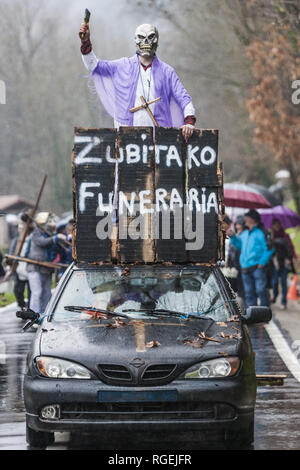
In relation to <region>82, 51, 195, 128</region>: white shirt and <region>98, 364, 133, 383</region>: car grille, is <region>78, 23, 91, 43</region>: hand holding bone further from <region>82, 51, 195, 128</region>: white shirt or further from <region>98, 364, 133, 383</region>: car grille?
<region>98, 364, 133, 383</region>: car grille

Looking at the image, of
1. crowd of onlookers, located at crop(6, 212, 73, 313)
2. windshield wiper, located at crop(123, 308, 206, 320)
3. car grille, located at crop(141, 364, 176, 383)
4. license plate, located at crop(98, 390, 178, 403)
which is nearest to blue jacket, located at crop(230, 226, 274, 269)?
crowd of onlookers, located at crop(6, 212, 73, 313)

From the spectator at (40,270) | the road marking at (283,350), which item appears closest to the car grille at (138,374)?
the road marking at (283,350)

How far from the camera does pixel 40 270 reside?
644 inches

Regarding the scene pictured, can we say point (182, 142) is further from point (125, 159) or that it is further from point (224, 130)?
point (224, 130)

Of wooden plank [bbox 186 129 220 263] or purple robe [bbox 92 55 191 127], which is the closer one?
wooden plank [bbox 186 129 220 263]

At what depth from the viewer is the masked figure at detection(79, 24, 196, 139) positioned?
10.3 metres

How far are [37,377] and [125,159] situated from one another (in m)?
2.45

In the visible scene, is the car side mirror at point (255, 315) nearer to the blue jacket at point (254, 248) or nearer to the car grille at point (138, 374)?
the car grille at point (138, 374)

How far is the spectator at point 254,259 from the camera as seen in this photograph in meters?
17.8

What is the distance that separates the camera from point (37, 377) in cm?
742

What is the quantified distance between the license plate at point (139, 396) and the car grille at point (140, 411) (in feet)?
0.15

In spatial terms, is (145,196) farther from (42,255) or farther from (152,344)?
(42,255)

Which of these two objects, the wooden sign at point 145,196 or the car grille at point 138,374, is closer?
the car grille at point 138,374

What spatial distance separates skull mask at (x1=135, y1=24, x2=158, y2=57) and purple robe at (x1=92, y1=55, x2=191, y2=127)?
181 millimetres
